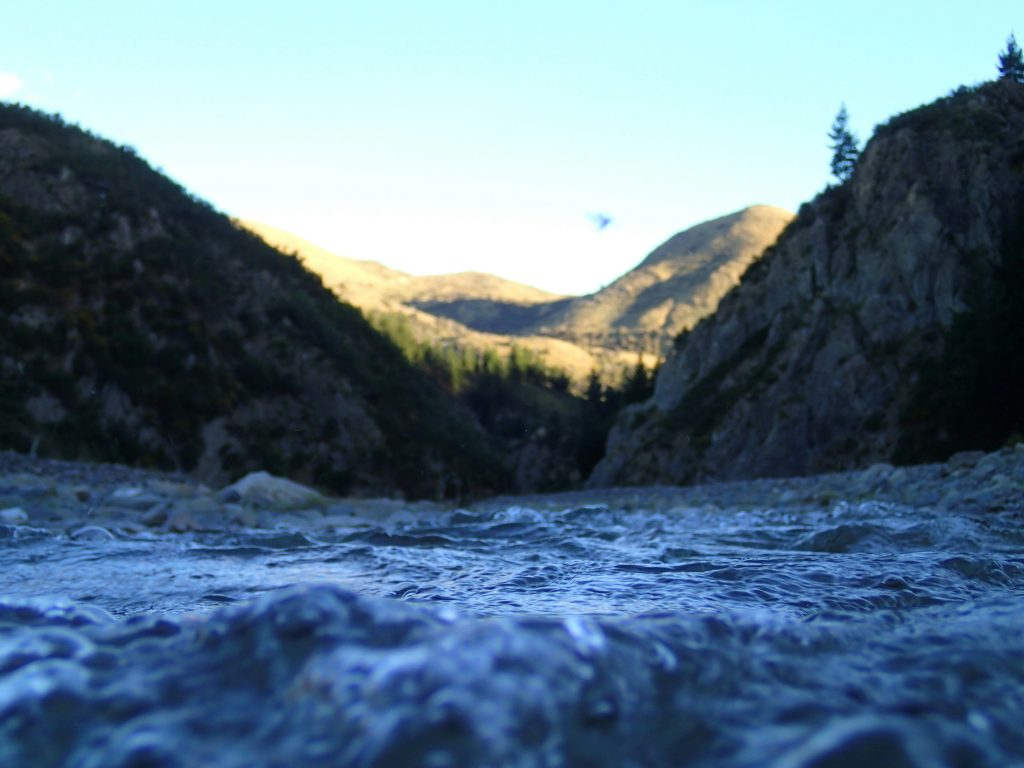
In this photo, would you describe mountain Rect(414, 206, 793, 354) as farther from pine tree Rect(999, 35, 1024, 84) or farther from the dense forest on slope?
pine tree Rect(999, 35, 1024, 84)

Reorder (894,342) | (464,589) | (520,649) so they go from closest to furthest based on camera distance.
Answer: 1. (520,649)
2. (464,589)
3. (894,342)

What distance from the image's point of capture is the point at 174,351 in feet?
76.3

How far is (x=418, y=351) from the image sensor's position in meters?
78.0

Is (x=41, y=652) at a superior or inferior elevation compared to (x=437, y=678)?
inferior

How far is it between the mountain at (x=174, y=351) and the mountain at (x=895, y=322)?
34.4ft

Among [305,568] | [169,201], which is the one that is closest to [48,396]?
[169,201]

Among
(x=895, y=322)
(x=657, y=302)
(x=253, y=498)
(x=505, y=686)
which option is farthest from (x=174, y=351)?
(x=657, y=302)

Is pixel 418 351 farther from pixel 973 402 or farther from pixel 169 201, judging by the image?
pixel 973 402

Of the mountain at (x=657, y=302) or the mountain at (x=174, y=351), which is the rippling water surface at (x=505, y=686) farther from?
the mountain at (x=657, y=302)

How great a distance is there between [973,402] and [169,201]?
28.0 meters

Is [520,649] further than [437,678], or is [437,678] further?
[520,649]

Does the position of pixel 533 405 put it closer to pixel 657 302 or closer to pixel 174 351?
pixel 174 351

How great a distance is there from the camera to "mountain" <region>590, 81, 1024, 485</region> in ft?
70.8

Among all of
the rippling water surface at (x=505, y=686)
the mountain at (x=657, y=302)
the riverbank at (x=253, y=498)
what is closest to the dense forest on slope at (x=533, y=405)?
the riverbank at (x=253, y=498)
